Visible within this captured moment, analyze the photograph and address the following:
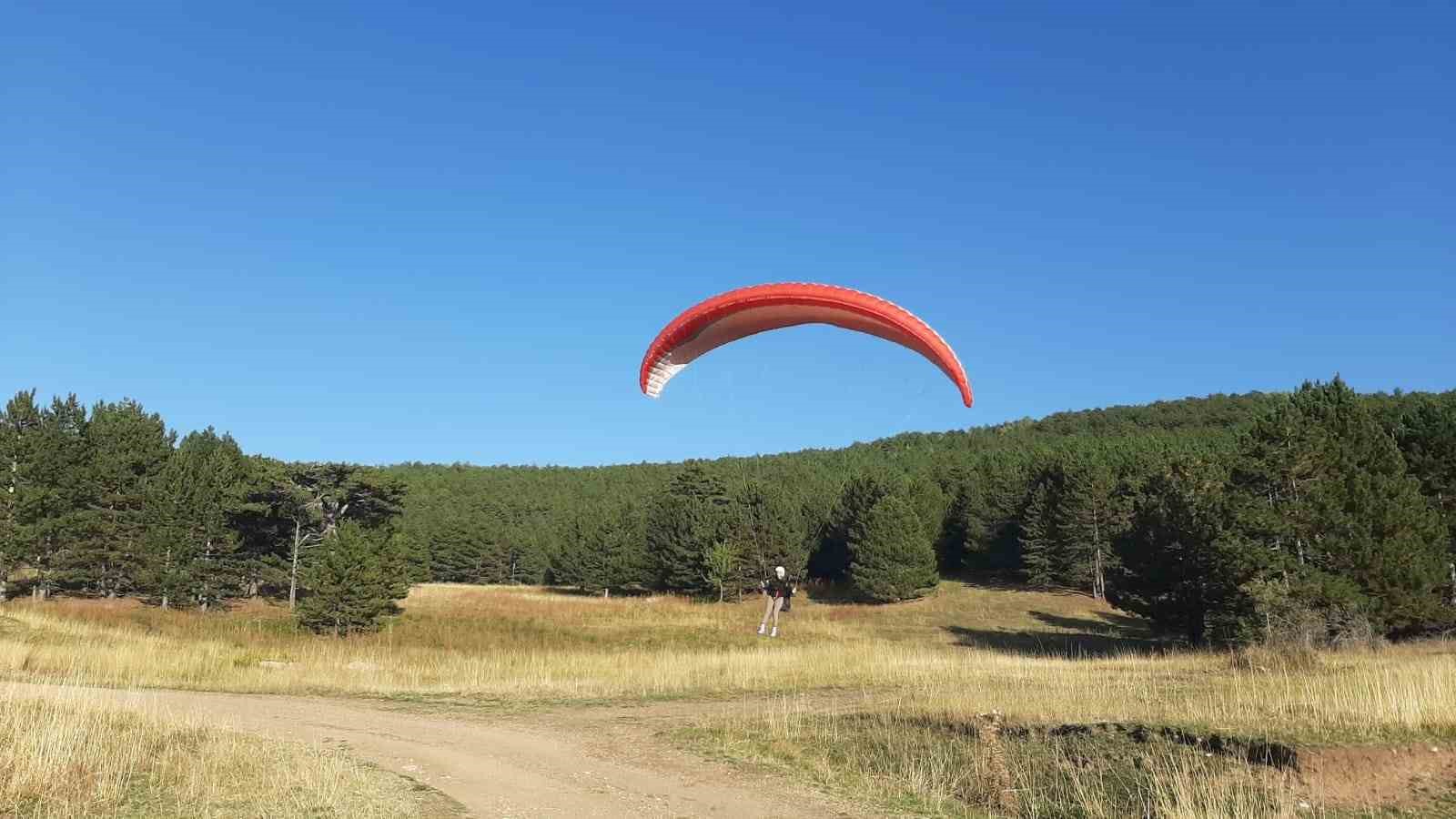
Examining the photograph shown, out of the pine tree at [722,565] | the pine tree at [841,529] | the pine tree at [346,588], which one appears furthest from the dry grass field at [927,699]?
the pine tree at [841,529]

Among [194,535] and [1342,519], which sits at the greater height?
[1342,519]

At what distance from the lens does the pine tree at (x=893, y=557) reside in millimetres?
58375

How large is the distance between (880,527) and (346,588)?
36.8 m

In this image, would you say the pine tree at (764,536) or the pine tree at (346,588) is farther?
the pine tree at (764,536)

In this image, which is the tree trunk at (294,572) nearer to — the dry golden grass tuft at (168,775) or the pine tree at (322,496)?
the pine tree at (322,496)

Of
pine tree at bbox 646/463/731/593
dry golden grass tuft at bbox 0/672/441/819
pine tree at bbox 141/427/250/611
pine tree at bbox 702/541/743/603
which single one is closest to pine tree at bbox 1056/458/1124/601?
pine tree at bbox 702/541/743/603

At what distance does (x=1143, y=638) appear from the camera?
36.2 meters

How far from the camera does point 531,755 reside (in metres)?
10.4

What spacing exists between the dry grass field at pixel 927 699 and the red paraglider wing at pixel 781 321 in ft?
19.7

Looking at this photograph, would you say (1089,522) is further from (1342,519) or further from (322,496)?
(322,496)

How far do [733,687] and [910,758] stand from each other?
7.99 m

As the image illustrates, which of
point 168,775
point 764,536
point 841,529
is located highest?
point 841,529

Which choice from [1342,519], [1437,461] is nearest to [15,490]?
[1342,519]

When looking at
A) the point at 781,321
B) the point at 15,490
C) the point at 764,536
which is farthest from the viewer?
the point at 764,536
